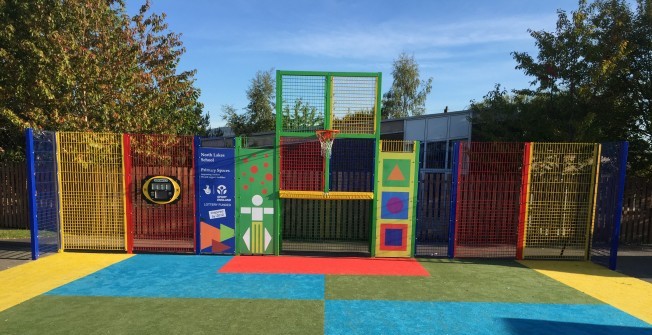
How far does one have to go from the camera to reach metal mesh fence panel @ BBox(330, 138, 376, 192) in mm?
9953

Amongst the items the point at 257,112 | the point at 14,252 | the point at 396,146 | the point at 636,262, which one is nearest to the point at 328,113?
the point at 396,146

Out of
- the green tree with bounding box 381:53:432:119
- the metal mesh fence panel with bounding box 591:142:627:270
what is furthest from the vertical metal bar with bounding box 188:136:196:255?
the green tree with bounding box 381:53:432:119

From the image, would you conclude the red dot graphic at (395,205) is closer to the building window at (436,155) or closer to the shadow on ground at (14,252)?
the shadow on ground at (14,252)

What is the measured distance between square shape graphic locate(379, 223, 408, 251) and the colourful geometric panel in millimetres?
1015

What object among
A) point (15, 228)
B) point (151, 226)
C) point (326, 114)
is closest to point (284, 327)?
point (326, 114)

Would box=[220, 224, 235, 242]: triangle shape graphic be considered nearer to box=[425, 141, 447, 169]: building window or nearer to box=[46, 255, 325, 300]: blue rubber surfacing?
box=[46, 255, 325, 300]: blue rubber surfacing

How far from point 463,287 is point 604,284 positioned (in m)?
3.04

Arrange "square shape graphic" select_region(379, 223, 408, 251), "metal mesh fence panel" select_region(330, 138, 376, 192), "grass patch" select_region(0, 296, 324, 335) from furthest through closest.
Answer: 1. "metal mesh fence panel" select_region(330, 138, 376, 192)
2. "square shape graphic" select_region(379, 223, 408, 251)
3. "grass patch" select_region(0, 296, 324, 335)

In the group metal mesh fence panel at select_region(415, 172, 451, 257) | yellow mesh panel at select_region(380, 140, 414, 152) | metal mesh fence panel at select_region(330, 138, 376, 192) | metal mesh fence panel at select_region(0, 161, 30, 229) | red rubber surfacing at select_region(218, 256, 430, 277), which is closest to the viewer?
red rubber surfacing at select_region(218, 256, 430, 277)

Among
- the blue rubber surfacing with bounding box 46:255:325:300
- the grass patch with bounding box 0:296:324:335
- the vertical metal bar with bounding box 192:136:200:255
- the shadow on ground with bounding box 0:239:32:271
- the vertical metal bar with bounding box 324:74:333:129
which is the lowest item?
the shadow on ground with bounding box 0:239:32:271

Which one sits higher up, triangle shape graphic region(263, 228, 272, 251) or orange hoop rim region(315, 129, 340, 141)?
orange hoop rim region(315, 129, 340, 141)

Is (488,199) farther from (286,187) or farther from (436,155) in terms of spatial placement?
(436,155)

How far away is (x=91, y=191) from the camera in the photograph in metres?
8.62

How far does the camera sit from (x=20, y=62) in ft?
33.0
